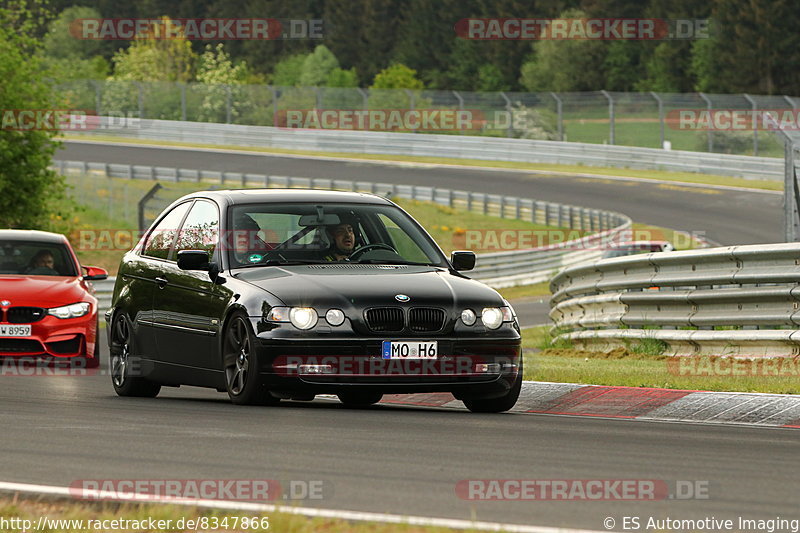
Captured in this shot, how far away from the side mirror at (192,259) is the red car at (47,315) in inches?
217

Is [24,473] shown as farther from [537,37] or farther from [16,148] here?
[537,37]

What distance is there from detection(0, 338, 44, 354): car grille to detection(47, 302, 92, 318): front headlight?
36cm

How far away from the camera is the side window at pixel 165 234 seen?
12.1 metres

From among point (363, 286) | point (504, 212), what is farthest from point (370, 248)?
point (504, 212)

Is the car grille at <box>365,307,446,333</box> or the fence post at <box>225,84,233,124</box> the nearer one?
the car grille at <box>365,307,446,333</box>

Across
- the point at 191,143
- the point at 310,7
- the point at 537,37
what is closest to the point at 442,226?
the point at 191,143

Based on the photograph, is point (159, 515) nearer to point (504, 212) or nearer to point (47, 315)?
point (47, 315)

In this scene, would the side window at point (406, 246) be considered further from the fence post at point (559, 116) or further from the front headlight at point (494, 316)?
the fence post at point (559, 116)

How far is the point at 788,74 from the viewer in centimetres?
8731

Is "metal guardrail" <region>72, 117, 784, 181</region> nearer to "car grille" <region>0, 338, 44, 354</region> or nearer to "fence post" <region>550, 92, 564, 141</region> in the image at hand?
"fence post" <region>550, 92, 564, 141</region>

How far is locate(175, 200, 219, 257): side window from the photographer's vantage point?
11398 mm

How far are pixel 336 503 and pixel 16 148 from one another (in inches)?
939

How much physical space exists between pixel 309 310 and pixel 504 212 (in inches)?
1501

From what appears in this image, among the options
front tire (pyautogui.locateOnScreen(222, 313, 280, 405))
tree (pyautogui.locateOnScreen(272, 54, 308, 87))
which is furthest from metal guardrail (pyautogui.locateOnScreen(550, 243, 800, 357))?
tree (pyautogui.locateOnScreen(272, 54, 308, 87))
